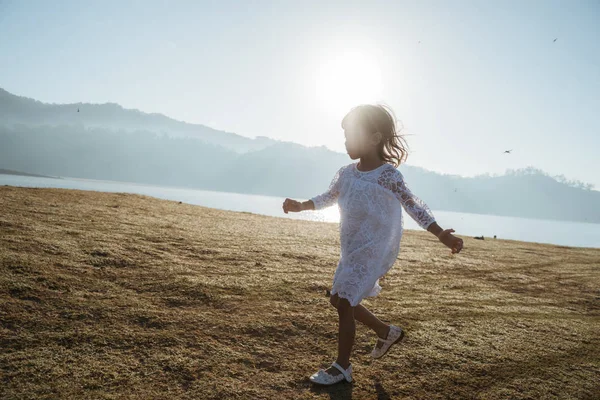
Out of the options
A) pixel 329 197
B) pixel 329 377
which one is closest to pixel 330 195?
pixel 329 197

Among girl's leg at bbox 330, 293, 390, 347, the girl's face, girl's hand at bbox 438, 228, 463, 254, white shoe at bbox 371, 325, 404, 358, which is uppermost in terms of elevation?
the girl's face

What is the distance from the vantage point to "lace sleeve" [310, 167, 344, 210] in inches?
105

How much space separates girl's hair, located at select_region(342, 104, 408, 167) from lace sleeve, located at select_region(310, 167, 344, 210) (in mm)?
377

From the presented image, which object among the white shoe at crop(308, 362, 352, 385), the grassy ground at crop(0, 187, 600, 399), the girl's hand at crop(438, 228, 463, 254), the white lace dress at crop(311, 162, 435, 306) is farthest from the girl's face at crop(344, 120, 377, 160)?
the grassy ground at crop(0, 187, 600, 399)

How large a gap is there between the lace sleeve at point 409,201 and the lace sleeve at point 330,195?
17.3 inches

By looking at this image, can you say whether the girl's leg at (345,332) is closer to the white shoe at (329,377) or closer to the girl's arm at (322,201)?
the white shoe at (329,377)

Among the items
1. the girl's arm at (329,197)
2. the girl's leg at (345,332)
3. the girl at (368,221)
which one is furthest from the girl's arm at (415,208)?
the girl's leg at (345,332)

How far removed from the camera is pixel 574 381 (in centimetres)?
252

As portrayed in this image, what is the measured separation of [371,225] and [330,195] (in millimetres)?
525

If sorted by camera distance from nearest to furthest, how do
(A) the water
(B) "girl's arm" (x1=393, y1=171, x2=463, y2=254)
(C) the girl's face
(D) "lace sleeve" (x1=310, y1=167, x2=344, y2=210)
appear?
1. (B) "girl's arm" (x1=393, y1=171, x2=463, y2=254)
2. (C) the girl's face
3. (D) "lace sleeve" (x1=310, y1=167, x2=344, y2=210)
4. (A) the water

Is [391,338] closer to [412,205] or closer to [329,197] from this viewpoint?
[412,205]

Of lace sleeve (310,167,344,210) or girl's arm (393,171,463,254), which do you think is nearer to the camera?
girl's arm (393,171,463,254)

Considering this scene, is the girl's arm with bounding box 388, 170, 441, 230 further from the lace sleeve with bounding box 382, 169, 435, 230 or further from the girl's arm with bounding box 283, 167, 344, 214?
the girl's arm with bounding box 283, 167, 344, 214

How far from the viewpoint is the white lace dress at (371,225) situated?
7.45 feet
